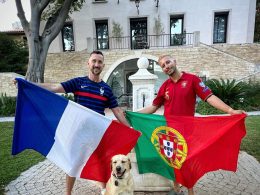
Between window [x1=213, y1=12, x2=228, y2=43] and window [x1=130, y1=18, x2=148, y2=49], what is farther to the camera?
window [x1=213, y1=12, x2=228, y2=43]

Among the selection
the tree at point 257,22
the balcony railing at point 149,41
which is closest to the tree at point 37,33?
the balcony railing at point 149,41

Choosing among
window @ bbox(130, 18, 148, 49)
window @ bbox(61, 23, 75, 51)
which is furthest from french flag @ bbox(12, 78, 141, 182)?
window @ bbox(61, 23, 75, 51)

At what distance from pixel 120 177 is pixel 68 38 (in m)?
19.3

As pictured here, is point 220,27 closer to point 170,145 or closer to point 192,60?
point 192,60

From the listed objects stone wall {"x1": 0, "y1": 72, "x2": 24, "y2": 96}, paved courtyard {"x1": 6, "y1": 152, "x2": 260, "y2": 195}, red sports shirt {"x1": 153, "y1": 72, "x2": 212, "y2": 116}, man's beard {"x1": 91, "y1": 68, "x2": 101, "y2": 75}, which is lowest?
paved courtyard {"x1": 6, "y1": 152, "x2": 260, "y2": 195}

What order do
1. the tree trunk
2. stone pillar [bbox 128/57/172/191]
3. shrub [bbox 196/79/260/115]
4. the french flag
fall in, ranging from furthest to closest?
the tree trunk, shrub [bbox 196/79/260/115], stone pillar [bbox 128/57/172/191], the french flag

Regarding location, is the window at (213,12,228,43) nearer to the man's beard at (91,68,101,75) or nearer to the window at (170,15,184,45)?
the window at (170,15,184,45)

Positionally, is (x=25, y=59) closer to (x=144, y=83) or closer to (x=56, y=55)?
(x=56, y=55)

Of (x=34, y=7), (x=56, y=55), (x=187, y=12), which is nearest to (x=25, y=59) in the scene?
(x=56, y=55)

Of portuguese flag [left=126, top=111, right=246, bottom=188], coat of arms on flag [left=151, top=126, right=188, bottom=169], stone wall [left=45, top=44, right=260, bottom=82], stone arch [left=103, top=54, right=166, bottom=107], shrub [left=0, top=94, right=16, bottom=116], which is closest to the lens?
portuguese flag [left=126, top=111, right=246, bottom=188]

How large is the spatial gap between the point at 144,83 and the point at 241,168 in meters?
2.81

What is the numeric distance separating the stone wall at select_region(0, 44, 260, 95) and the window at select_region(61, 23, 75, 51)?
3.86 meters

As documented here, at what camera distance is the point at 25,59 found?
20.0 meters

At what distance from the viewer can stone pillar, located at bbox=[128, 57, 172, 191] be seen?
12.9 ft
